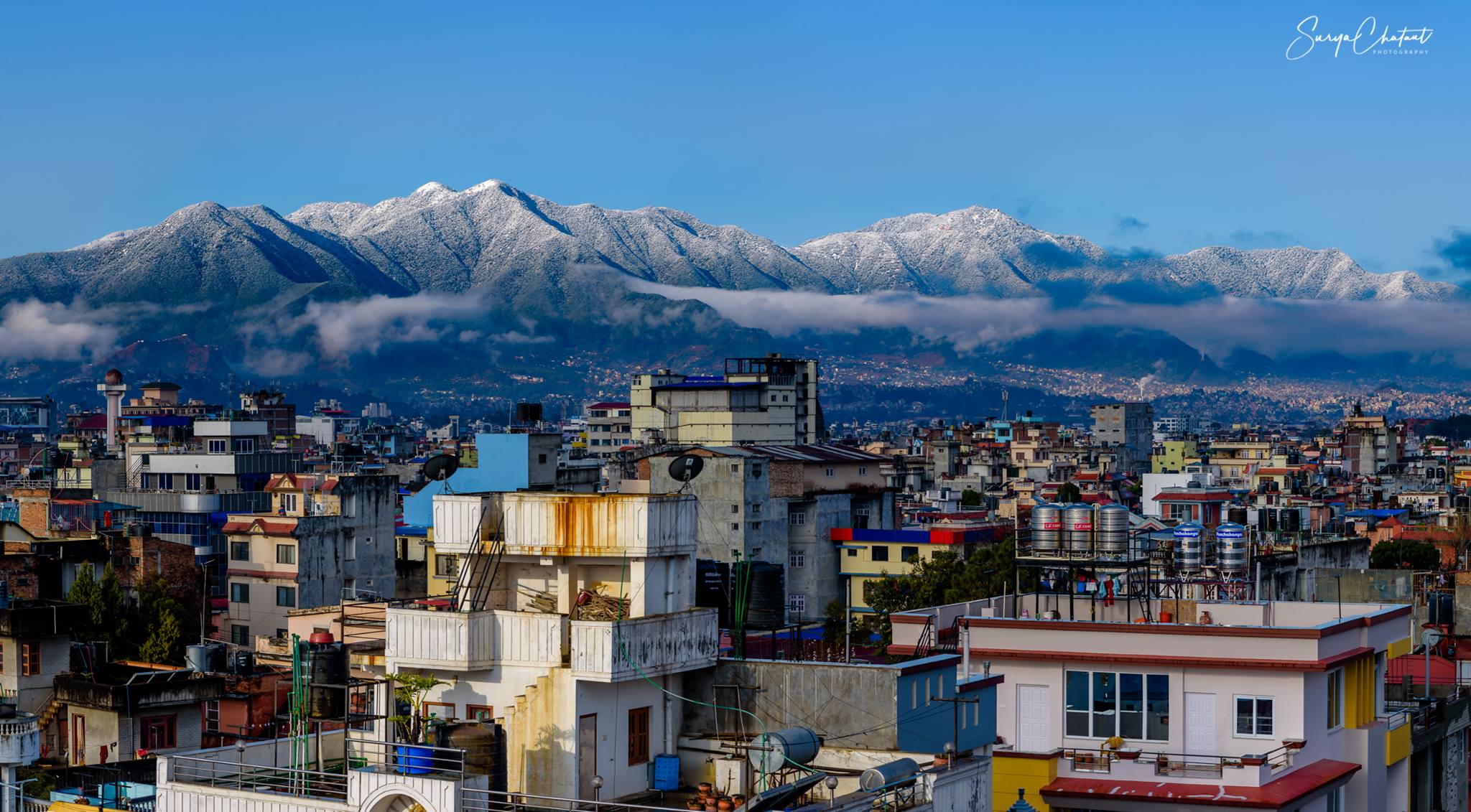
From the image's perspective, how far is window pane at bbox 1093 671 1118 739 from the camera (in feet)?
70.5

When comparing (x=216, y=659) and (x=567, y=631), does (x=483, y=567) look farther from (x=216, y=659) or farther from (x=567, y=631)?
(x=216, y=659)

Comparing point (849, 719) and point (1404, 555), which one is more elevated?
point (849, 719)

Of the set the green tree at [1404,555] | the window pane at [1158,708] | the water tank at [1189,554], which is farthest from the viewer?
the green tree at [1404,555]

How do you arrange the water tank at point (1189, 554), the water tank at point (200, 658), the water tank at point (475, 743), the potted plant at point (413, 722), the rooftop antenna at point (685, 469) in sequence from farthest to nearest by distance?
→ 1. the water tank at point (200, 658)
2. the water tank at point (1189, 554)
3. the rooftop antenna at point (685, 469)
4. the water tank at point (475, 743)
5. the potted plant at point (413, 722)

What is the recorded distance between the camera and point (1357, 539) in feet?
184

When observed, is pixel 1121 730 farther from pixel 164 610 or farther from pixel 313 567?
pixel 313 567

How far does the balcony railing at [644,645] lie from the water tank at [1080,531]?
8193 millimetres

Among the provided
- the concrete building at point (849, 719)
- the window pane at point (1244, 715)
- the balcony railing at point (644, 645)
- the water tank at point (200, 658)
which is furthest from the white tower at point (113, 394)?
the balcony railing at point (644, 645)

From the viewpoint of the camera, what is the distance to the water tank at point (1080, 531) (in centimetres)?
2488

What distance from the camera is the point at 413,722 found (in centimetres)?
1633

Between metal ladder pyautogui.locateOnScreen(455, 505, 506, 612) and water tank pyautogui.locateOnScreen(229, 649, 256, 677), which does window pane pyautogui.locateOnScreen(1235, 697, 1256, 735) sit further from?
water tank pyautogui.locateOnScreen(229, 649, 256, 677)

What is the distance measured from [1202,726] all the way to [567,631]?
796 centimetres

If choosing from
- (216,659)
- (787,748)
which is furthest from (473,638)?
(216,659)

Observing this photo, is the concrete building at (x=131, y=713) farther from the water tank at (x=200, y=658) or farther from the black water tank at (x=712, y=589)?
the black water tank at (x=712, y=589)
